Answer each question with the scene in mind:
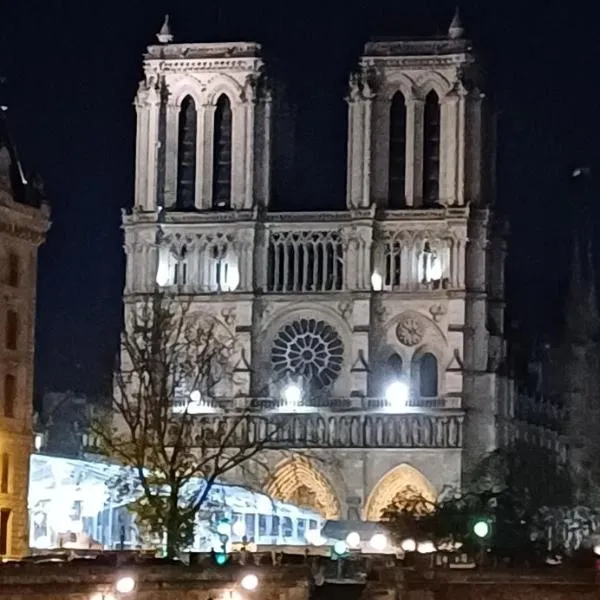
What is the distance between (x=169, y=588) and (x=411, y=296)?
65.7m

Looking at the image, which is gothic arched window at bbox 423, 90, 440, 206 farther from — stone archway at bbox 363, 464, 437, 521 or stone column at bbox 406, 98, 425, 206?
stone archway at bbox 363, 464, 437, 521

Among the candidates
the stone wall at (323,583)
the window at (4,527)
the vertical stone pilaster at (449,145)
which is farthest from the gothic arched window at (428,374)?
the stone wall at (323,583)

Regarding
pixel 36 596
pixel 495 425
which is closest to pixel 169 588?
pixel 36 596

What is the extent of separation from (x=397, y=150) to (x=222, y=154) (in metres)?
A: 8.26

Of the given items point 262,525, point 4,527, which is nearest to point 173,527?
point 4,527

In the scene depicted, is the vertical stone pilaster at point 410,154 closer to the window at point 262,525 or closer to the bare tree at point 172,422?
the bare tree at point 172,422

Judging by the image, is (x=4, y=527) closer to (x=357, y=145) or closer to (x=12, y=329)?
(x=12, y=329)

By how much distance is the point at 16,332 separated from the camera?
10481cm

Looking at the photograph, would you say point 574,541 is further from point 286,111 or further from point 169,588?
point 169,588

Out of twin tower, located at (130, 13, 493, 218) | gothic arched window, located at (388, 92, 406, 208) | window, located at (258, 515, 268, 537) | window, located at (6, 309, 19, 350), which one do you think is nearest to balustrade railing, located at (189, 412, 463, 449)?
twin tower, located at (130, 13, 493, 218)

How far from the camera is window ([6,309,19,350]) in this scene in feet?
342

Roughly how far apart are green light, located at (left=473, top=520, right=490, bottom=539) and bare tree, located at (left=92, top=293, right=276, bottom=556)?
7821 millimetres

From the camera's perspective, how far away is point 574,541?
130m

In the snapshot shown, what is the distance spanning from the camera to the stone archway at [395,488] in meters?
138
